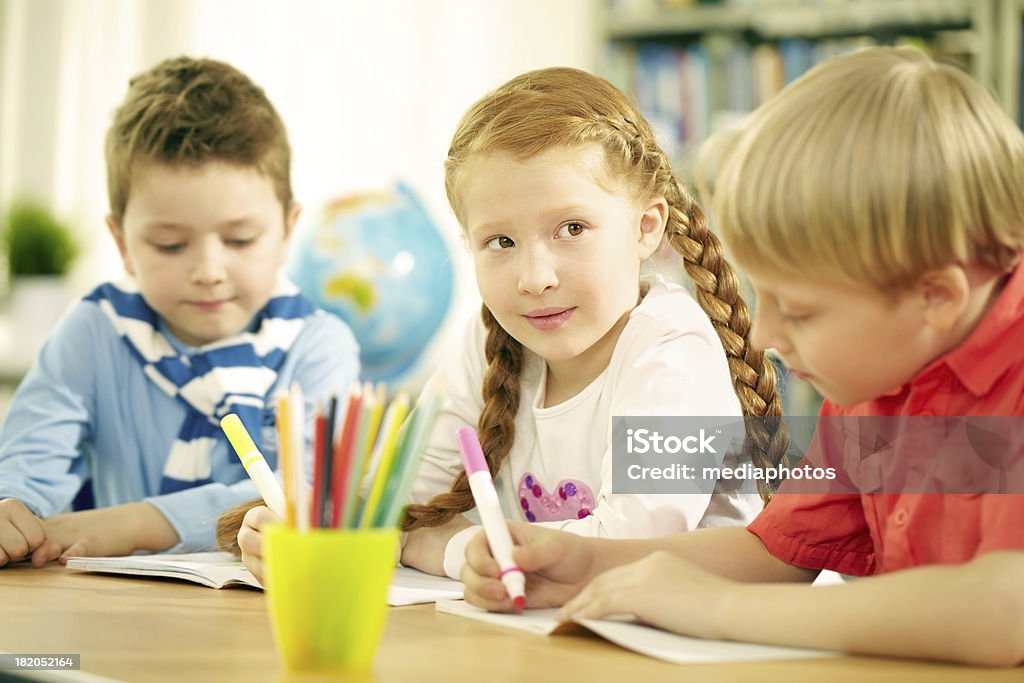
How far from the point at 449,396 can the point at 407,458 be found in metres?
0.70

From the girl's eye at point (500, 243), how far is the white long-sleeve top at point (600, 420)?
150 mm

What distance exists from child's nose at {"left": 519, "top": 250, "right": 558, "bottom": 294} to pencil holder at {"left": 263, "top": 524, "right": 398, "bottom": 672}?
530 mm

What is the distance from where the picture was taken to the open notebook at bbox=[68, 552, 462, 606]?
1.01 metres

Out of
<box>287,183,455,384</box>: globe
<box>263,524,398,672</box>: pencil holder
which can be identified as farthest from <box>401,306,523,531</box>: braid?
<box>287,183,455,384</box>: globe

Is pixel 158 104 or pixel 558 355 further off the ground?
pixel 158 104

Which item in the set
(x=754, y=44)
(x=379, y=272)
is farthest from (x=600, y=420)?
(x=754, y=44)

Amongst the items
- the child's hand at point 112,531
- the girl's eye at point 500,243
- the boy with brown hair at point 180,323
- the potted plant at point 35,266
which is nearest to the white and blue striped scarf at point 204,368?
the boy with brown hair at point 180,323

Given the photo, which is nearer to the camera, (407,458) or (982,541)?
(407,458)

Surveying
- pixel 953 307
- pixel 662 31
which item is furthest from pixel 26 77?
pixel 953 307

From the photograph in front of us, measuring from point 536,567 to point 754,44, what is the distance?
2594 mm

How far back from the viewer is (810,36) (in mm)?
3139

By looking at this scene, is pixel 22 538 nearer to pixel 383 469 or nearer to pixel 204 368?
pixel 204 368

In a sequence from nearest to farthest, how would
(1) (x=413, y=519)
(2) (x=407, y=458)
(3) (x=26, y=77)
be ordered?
(2) (x=407, y=458)
(1) (x=413, y=519)
(3) (x=26, y=77)

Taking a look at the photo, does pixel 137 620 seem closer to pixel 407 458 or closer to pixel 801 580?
pixel 407 458
